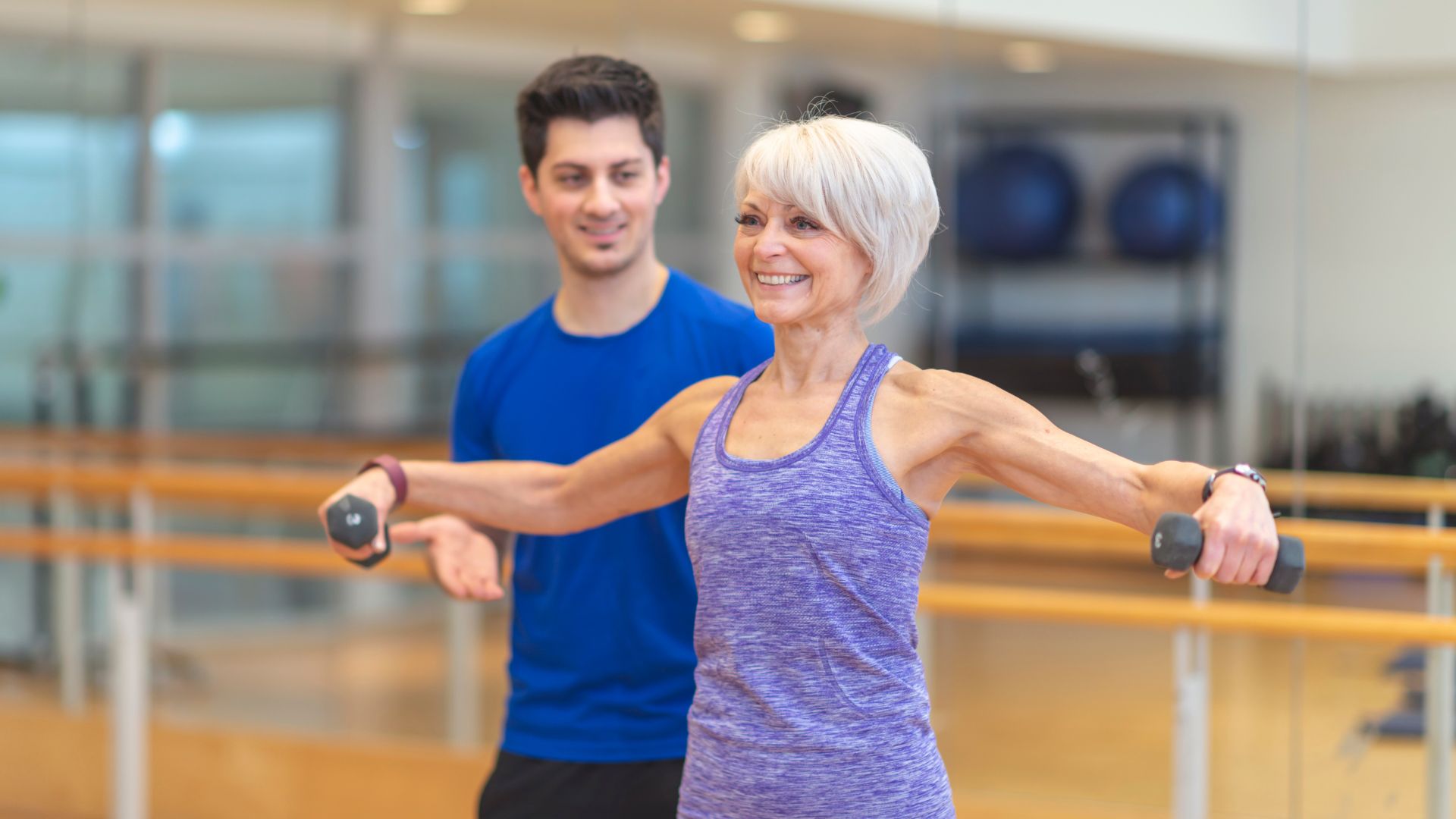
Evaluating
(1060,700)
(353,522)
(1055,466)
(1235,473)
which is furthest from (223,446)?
(1235,473)

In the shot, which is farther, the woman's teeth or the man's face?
the man's face

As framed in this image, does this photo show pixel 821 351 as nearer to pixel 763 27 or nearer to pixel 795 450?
pixel 795 450

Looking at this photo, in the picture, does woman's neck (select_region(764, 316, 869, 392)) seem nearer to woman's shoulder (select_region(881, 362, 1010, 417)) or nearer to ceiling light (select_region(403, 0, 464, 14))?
woman's shoulder (select_region(881, 362, 1010, 417))

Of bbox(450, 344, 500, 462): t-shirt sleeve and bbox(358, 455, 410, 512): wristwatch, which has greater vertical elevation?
bbox(450, 344, 500, 462): t-shirt sleeve

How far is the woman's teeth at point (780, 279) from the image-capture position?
1329mm

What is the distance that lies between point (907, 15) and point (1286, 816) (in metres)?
2.18

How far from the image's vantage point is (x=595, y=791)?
5.86 feet

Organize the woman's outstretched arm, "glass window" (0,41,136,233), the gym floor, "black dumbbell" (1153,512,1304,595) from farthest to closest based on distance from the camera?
1. "glass window" (0,41,136,233)
2. the gym floor
3. the woman's outstretched arm
4. "black dumbbell" (1153,512,1304,595)

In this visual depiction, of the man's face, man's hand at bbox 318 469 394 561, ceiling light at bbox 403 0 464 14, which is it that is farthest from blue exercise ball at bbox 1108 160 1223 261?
man's hand at bbox 318 469 394 561

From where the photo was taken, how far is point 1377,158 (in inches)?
129

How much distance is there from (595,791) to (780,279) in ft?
2.44

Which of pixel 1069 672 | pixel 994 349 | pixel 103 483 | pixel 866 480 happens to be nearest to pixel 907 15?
pixel 994 349

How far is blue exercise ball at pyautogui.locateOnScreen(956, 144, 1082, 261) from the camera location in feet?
13.3

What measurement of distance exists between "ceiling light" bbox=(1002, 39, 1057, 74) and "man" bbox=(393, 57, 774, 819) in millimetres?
2374
